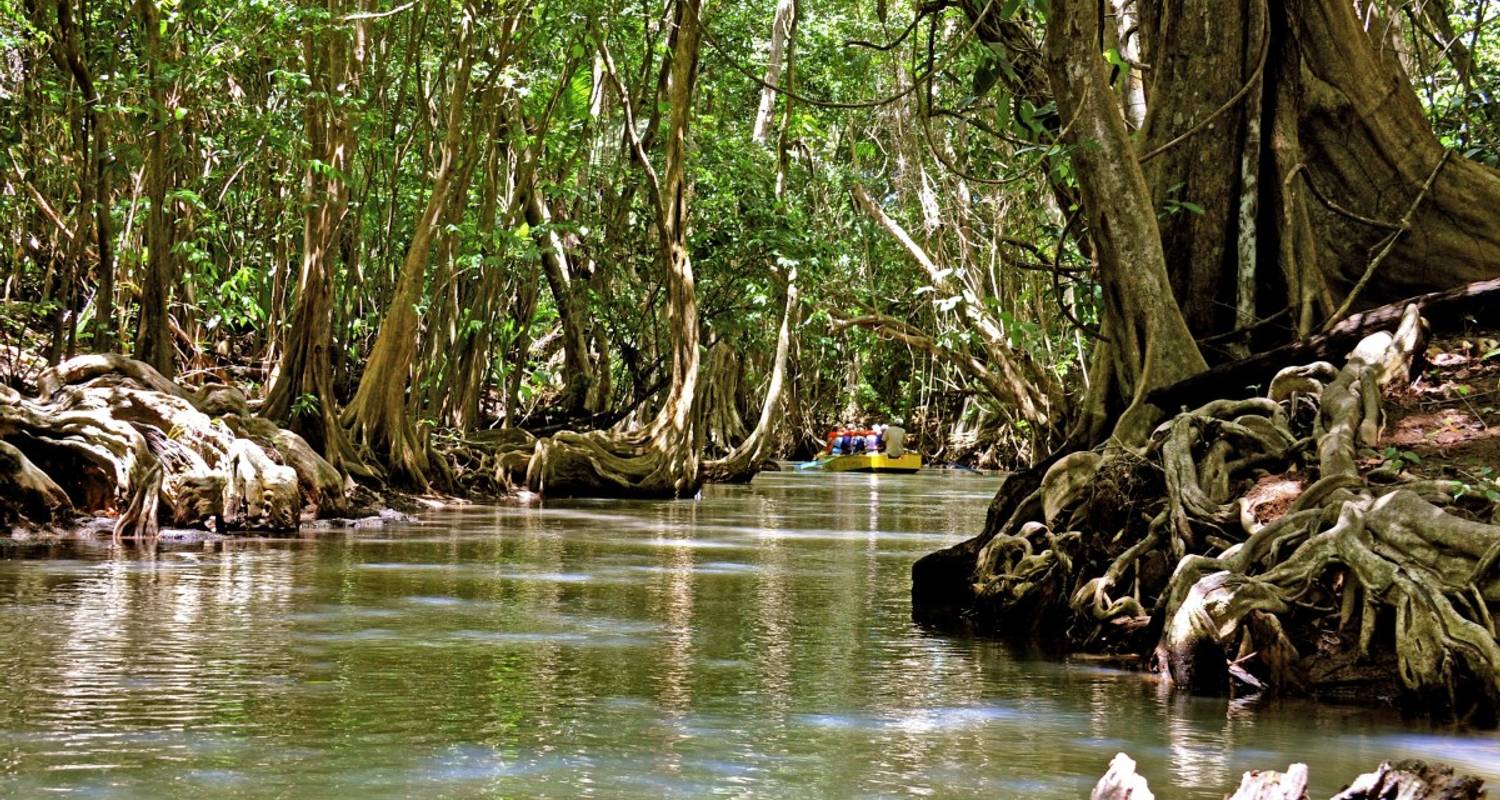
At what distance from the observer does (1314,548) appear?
18.5ft

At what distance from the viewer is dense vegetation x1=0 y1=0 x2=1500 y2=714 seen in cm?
680

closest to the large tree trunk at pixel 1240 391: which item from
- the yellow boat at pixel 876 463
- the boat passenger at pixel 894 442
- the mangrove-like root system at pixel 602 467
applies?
the mangrove-like root system at pixel 602 467

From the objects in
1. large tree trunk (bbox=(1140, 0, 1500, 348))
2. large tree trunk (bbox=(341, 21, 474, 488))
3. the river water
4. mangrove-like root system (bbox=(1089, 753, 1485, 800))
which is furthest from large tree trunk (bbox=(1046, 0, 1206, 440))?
large tree trunk (bbox=(341, 21, 474, 488))

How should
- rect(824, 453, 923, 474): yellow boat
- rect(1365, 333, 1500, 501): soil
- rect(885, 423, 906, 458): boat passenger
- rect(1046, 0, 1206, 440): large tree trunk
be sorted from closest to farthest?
rect(1365, 333, 1500, 501): soil < rect(1046, 0, 1206, 440): large tree trunk < rect(824, 453, 923, 474): yellow boat < rect(885, 423, 906, 458): boat passenger

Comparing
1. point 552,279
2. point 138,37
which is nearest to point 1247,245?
point 138,37

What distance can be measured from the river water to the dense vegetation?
0.66m

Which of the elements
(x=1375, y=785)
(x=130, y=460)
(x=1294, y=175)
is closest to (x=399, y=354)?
(x=130, y=460)

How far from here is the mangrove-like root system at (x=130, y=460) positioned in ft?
35.3

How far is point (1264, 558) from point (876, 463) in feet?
92.6

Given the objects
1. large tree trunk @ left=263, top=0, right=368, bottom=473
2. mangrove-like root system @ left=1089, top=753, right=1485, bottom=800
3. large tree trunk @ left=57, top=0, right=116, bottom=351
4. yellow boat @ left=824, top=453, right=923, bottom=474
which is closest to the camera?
mangrove-like root system @ left=1089, top=753, right=1485, bottom=800

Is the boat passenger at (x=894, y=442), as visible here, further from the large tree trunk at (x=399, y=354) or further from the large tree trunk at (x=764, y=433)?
the large tree trunk at (x=399, y=354)

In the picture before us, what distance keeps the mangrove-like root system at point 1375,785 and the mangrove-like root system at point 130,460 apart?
9.14m

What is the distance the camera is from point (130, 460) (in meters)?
11.1

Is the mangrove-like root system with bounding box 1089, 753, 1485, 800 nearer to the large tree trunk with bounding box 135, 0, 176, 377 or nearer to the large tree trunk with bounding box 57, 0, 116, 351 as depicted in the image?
the large tree trunk with bounding box 57, 0, 116, 351
